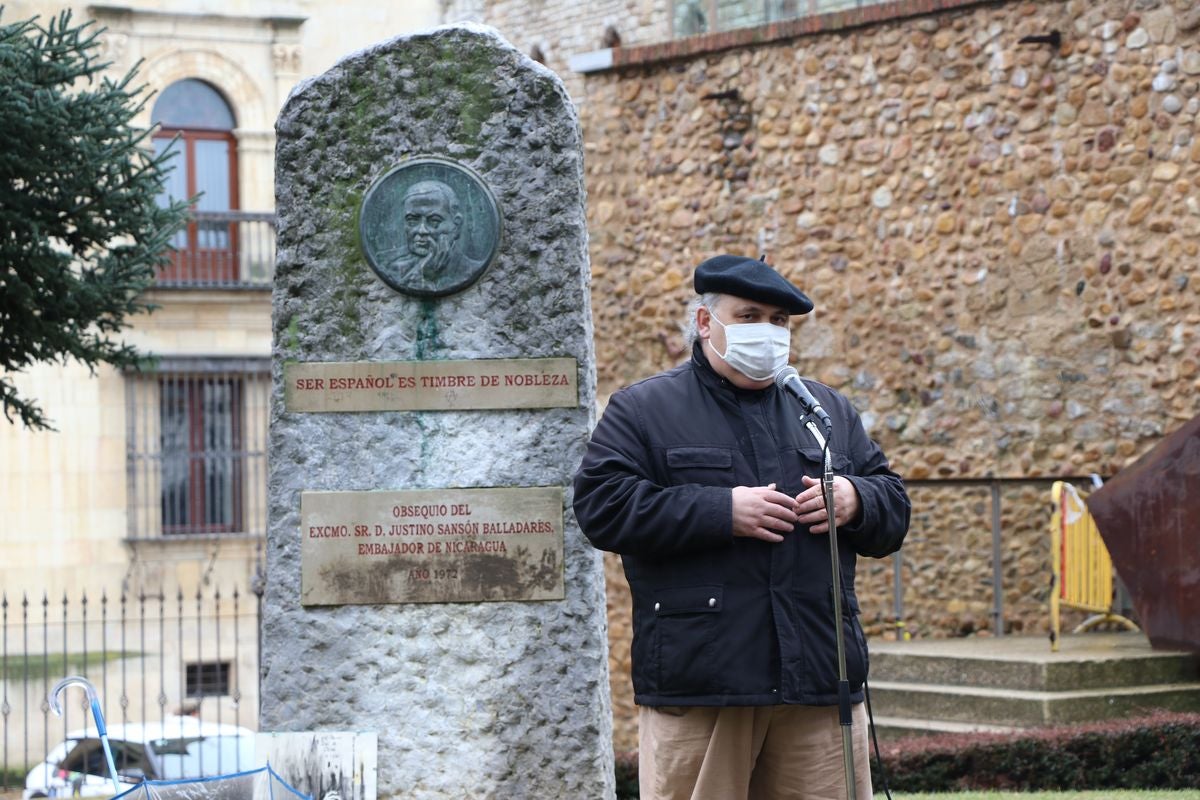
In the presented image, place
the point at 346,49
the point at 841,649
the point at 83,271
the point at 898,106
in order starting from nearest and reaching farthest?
the point at 841,649, the point at 83,271, the point at 898,106, the point at 346,49

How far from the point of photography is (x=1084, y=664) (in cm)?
1037

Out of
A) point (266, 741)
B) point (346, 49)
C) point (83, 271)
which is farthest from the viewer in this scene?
point (346, 49)

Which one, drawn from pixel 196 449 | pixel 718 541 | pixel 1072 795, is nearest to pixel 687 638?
pixel 718 541

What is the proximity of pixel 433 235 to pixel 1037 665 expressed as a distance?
556 centimetres

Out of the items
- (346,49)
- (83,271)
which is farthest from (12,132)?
(346,49)

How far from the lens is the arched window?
23.8m

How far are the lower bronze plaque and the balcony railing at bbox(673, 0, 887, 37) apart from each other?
9.21m

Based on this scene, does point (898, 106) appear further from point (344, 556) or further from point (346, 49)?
point (346, 49)

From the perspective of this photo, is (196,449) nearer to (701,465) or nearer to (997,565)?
(997,565)

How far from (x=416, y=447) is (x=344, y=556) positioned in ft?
1.33

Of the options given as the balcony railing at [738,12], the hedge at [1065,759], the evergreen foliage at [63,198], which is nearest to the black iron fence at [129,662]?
the balcony railing at [738,12]

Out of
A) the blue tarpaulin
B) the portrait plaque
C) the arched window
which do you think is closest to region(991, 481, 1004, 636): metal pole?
the portrait plaque

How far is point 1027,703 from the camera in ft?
33.1

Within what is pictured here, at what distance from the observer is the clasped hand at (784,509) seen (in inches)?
180
